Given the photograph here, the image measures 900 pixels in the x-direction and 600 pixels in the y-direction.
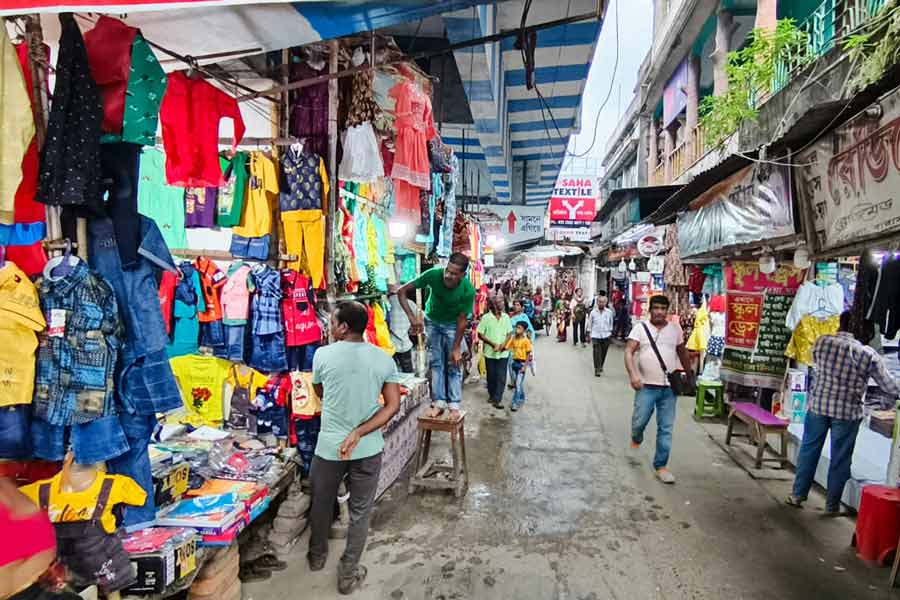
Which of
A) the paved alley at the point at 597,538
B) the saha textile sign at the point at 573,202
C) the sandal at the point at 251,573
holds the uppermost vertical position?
the saha textile sign at the point at 573,202

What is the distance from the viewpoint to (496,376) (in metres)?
8.58

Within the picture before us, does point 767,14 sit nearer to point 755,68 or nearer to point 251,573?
point 755,68

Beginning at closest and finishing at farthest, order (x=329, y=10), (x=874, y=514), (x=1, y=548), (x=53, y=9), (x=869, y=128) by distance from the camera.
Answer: (x=1, y=548) → (x=53, y=9) → (x=329, y=10) → (x=869, y=128) → (x=874, y=514)

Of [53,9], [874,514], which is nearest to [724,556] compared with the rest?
[874,514]

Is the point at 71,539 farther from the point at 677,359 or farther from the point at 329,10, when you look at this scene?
the point at 677,359

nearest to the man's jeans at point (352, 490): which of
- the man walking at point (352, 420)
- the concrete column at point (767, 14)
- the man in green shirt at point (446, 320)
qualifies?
the man walking at point (352, 420)

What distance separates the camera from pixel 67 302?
96.7 inches

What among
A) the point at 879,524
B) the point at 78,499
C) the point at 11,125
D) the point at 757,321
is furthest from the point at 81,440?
the point at 757,321

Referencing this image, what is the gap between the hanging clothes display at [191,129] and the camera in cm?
324

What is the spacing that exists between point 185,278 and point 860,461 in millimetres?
7227

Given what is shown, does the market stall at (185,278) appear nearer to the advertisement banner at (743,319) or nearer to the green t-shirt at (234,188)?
the green t-shirt at (234,188)

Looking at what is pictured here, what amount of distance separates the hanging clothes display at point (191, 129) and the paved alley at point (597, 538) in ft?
9.46

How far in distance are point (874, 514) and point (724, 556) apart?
1.20 m

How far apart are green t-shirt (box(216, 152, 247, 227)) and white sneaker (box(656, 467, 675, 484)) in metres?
5.13
